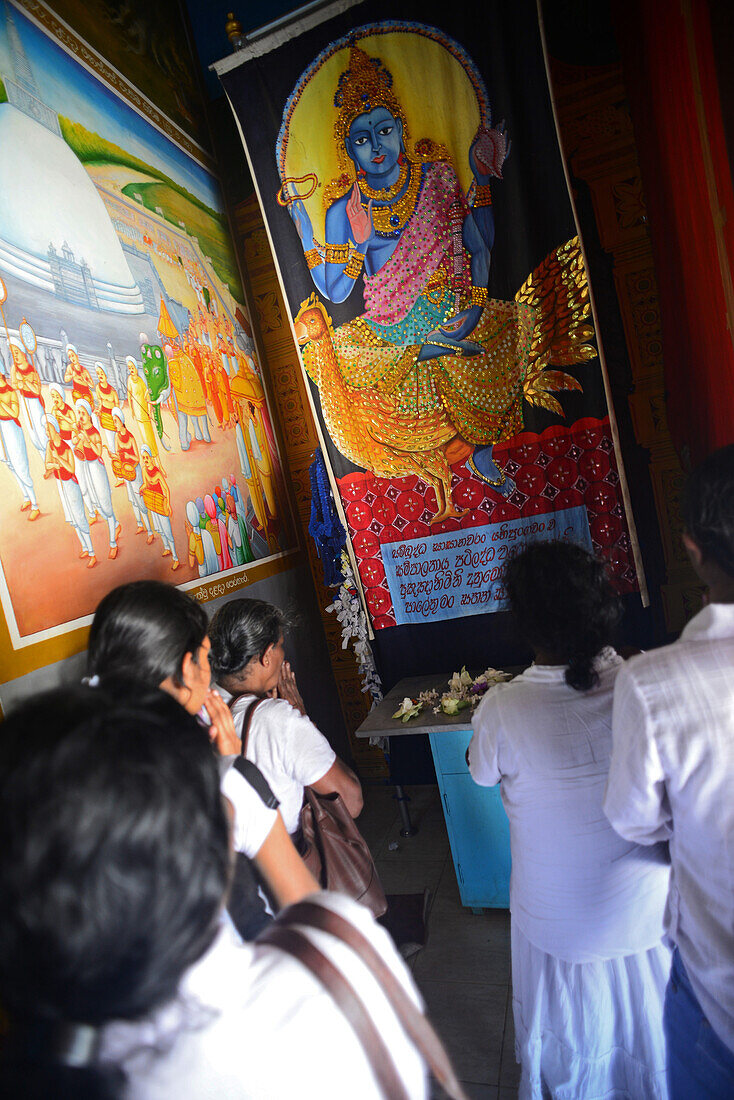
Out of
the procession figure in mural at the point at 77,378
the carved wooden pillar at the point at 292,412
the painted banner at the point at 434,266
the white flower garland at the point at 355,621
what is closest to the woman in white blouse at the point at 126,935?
the procession figure in mural at the point at 77,378

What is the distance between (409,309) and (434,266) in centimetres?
23

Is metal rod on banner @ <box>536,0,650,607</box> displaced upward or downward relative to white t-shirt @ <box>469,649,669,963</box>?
upward

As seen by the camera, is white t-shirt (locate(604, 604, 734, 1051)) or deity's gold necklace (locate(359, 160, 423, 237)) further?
deity's gold necklace (locate(359, 160, 423, 237))

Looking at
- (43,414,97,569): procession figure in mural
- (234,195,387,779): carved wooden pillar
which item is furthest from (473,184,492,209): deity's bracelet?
(43,414,97,569): procession figure in mural

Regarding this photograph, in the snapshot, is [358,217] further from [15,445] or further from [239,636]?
[239,636]

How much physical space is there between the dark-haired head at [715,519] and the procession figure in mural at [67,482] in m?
1.97

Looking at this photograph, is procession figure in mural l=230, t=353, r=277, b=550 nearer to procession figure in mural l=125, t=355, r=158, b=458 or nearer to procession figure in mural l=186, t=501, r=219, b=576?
procession figure in mural l=186, t=501, r=219, b=576

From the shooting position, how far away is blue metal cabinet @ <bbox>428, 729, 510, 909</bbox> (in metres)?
2.57

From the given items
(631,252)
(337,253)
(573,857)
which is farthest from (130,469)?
(631,252)

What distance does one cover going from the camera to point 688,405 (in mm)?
2254

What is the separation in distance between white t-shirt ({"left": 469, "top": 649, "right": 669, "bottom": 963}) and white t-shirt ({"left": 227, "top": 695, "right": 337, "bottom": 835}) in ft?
1.64

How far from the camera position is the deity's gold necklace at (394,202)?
286cm

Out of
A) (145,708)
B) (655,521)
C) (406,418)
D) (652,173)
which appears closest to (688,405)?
(652,173)

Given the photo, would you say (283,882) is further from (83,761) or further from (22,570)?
(22,570)
